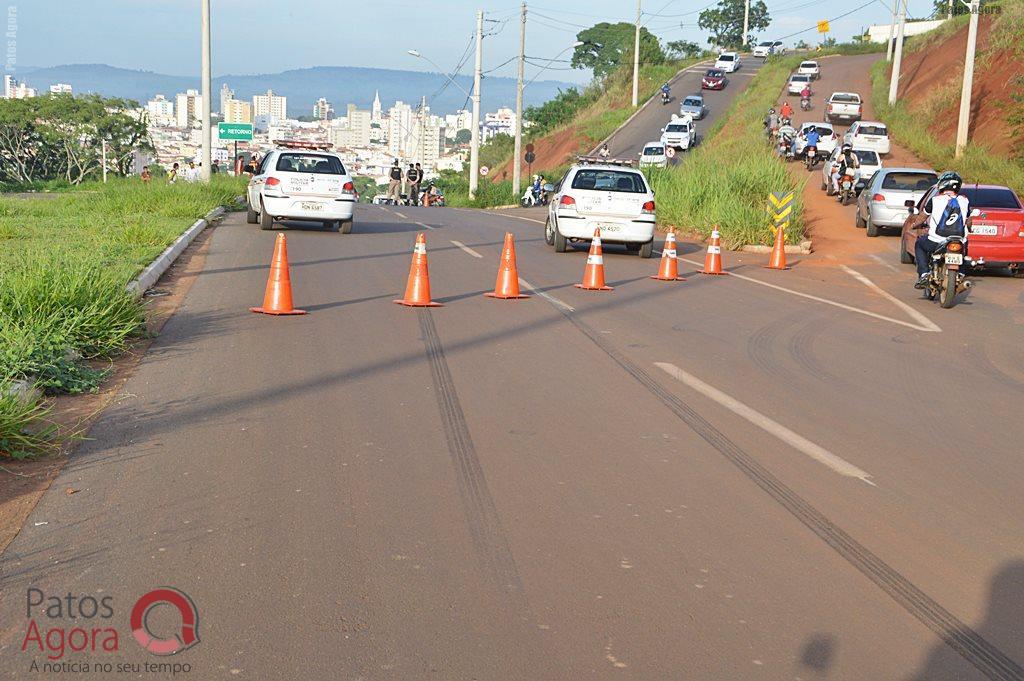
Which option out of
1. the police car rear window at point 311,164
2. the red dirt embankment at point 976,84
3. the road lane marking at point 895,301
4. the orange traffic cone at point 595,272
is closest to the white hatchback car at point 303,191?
the police car rear window at point 311,164

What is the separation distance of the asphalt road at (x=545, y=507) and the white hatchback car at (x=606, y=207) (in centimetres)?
904

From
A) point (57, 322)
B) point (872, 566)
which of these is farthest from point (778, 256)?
point (872, 566)

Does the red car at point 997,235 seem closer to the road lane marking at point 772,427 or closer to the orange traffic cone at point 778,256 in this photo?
the orange traffic cone at point 778,256

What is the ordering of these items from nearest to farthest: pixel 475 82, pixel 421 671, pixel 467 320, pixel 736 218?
1. pixel 421 671
2. pixel 467 320
3. pixel 736 218
4. pixel 475 82

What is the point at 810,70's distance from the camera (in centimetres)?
8056

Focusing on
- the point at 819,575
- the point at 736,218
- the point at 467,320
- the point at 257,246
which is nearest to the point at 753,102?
the point at 736,218

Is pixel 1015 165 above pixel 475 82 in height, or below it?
below

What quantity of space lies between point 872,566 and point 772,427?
2710mm

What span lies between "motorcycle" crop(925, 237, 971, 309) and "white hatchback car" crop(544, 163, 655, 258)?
593 centimetres

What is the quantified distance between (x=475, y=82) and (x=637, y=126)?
17256 mm

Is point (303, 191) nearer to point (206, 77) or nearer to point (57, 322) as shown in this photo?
point (206, 77)

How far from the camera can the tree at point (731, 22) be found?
144 m

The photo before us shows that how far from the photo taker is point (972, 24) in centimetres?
3441

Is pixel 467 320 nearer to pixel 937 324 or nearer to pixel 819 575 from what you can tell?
pixel 937 324
